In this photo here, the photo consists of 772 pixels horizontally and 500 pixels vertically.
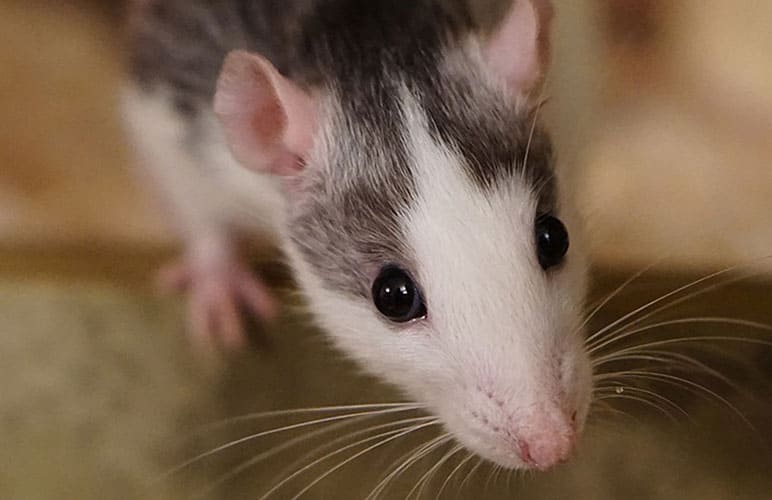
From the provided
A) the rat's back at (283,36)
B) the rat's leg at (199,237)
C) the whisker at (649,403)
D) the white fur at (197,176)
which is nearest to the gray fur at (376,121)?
the rat's back at (283,36)

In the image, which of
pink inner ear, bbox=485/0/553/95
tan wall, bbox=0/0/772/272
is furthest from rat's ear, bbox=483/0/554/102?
tan wall, bbox=0/0/772/272

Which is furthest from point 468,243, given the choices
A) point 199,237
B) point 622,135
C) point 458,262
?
point 622,135

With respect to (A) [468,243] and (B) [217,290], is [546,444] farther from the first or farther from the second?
(B) [217,290]

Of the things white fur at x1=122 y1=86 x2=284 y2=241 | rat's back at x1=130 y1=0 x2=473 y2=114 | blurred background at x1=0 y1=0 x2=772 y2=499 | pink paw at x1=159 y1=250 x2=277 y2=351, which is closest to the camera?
rat's back at x1=130 y1=0 x2=473 y2=114

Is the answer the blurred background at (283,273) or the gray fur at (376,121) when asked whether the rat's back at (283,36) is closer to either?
the gray fur at (376,121)

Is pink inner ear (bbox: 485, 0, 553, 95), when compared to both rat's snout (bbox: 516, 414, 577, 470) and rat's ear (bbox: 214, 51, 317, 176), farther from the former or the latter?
rat's snout (bbox: 516, 414, 577, 470)

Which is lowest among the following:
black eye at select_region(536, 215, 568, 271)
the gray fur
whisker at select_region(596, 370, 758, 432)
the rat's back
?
whisker at select_region(596, 370, 758, 432)
